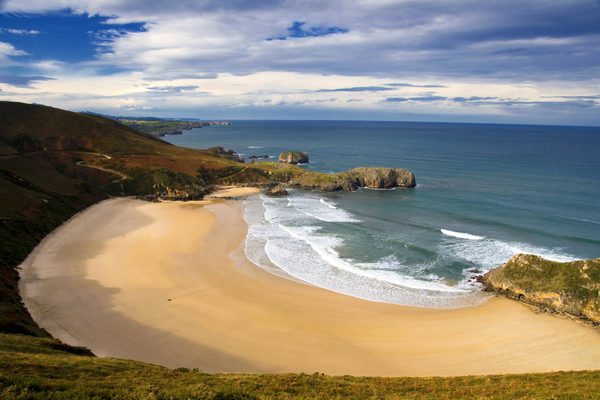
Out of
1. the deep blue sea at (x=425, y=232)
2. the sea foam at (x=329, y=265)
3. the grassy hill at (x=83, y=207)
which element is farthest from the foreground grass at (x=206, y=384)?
the deep blue sea at (x=425, y=232)

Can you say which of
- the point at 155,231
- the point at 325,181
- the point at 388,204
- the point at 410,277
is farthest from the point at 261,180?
the point at 410,277

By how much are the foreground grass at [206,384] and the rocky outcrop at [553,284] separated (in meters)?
13.4

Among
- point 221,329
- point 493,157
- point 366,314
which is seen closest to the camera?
point 221,329

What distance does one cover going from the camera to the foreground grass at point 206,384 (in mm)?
14953

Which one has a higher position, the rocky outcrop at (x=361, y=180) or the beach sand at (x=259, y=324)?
the rocky outcrop at (x=361, y=180)

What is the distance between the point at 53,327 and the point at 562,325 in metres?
40.1

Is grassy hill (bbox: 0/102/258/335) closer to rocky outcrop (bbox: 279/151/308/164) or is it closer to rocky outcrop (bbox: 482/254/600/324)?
rocky outcrop (bbox: 279/151/308/164)

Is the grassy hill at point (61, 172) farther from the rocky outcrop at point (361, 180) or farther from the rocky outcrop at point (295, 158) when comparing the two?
the rocky outcrop at point (295, 158)

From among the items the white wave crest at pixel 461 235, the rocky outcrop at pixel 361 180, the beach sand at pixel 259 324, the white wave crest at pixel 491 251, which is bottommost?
the beach sand at pixel 259 324

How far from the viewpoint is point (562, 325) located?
3203cm

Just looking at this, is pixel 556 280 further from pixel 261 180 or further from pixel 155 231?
pixel 261 180

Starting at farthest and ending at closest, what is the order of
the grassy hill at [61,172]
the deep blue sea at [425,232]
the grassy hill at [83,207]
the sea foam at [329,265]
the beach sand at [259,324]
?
the grassy hill at [61,172] < the deep blue sea at [425,232] < the sea foam at [329,265] < the beach sand at [259,324] < the grassy hill at [83,207]

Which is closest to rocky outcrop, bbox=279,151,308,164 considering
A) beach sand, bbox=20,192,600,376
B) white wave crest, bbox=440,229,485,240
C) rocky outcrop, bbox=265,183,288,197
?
rocky outcrop, bbox=265,183,288,197

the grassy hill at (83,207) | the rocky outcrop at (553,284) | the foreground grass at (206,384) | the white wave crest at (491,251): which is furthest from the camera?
the white wave crest at (491,251)
